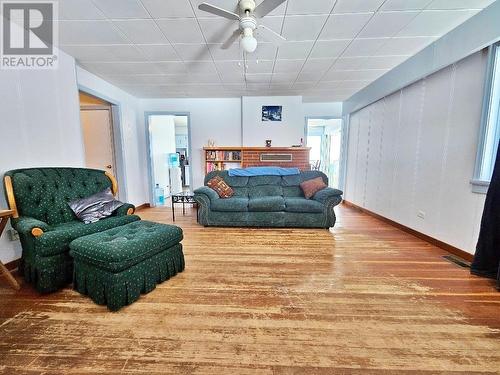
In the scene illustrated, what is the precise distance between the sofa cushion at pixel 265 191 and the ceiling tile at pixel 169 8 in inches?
104

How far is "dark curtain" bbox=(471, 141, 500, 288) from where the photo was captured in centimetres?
189

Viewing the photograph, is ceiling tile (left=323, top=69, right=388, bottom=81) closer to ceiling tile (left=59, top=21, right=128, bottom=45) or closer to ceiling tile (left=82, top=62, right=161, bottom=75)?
ceiling tile (left=82, top=62, right=161, bottom=75)

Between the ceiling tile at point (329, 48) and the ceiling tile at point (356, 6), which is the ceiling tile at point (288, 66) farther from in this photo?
the ceiling tile at point (356, 6)

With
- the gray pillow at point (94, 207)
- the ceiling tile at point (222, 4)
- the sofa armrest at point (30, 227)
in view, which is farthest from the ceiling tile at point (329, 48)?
the sofa armrest at point (30, 227)

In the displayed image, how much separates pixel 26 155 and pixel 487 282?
4.70 metres

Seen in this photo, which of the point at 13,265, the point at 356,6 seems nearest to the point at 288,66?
the point at 356,6

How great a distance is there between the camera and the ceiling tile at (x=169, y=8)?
6.28 feet

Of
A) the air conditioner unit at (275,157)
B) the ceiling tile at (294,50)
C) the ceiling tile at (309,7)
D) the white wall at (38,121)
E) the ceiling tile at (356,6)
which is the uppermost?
the ceiling tile at (356,6)

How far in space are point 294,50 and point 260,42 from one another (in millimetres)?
501

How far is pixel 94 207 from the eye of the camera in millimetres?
2303

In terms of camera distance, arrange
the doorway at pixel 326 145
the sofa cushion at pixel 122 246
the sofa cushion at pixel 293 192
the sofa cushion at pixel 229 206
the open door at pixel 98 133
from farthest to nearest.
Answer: the doorway at pixel 326 145, the open door at pixel 98 133, the sofa cushion at pixel 293 192, the sofa cushion at pixel 229 206, the sofa cushion at pixel 122 246

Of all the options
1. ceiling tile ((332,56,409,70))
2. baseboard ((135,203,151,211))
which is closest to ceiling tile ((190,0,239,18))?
ceiling tile ((332,56,409,70))

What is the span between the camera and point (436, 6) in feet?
6.59

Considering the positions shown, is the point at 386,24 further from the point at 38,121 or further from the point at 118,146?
the point at 118,146
